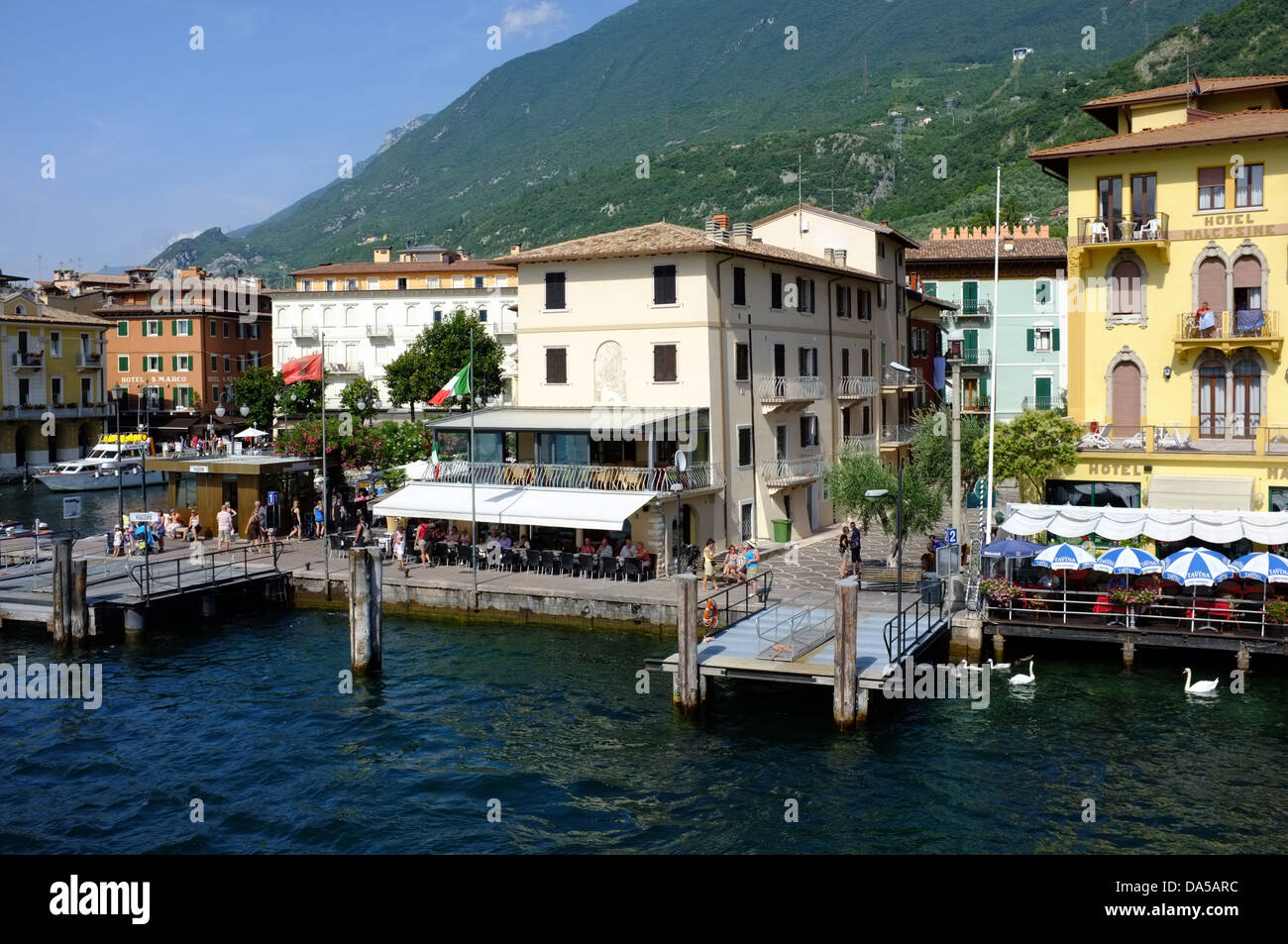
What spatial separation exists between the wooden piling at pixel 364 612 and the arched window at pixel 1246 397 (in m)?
25.0

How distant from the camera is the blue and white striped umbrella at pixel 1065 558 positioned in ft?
95.8

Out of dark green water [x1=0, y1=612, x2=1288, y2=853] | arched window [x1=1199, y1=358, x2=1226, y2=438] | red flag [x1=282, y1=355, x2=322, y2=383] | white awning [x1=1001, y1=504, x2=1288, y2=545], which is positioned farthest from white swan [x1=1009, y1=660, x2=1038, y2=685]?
red flag [x1=282, y1=355, x2=322, y2=383]

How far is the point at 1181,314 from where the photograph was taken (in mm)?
34438

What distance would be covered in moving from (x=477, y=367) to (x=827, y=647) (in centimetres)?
6230

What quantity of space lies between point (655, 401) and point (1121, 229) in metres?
15.9

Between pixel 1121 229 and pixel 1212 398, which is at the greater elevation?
pixel 1121 229

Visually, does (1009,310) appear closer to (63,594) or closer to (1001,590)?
(1001,590)

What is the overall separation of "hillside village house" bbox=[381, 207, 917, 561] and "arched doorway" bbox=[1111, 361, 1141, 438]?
39.4 feet

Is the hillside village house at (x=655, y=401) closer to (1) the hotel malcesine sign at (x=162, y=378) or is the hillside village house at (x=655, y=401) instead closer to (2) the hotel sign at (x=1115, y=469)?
(2) the hotel sign at (x=1115, y=469)

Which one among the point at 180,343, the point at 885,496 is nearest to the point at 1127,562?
the point at 885,496

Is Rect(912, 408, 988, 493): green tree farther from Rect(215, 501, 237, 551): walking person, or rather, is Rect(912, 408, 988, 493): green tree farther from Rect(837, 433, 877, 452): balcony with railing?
Rect(215, 501, 237, 551): walking person

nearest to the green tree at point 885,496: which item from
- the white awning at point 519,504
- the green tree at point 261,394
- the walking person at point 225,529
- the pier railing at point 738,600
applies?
the pier railing at point 738,600
